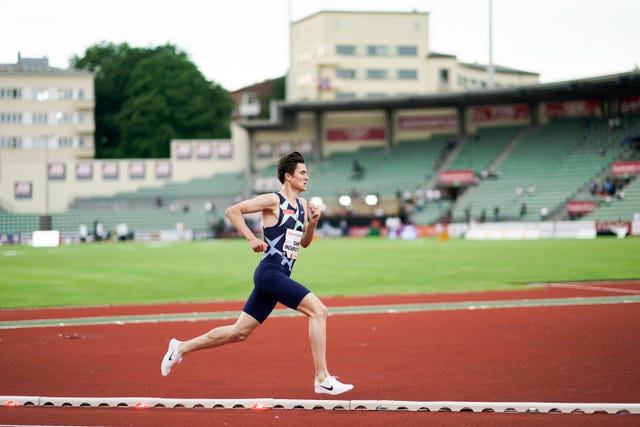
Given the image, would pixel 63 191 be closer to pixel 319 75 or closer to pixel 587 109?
pixel 319 75

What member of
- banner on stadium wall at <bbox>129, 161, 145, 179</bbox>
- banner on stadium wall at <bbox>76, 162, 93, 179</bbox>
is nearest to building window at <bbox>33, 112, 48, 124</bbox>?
banner on stadium wall at <bbox>76, 162, 93, 179</bbox>

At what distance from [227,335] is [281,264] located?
99 centimetres

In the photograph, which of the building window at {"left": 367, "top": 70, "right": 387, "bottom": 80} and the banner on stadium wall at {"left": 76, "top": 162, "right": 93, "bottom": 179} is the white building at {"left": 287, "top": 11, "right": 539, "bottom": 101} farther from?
the banner on stadium wall at {"left": 76, "top": 162, "right": 93, "bottom": 179}

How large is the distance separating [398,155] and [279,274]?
2533 inches

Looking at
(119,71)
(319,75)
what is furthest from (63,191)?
(319,75)

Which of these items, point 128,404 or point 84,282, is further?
point 84,282

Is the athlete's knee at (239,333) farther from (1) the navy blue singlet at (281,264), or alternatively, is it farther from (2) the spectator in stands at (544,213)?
(2) the spectator in stands at (544,213)

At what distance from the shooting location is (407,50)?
310ft

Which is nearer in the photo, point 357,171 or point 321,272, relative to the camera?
point 321,272

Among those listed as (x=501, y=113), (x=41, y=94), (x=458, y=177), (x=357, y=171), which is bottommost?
(x=458, y=177)

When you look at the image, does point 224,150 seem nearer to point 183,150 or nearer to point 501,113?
point 183,150

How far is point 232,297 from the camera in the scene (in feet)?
70.1

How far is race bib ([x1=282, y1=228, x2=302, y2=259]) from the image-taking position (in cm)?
839

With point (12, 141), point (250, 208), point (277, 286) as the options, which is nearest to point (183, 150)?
point (12, 141)
